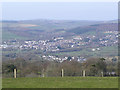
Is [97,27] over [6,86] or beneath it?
→ over

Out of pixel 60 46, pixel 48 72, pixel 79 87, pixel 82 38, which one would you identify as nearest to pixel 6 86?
pixel 79 87

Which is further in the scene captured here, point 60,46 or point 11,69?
point 60,46

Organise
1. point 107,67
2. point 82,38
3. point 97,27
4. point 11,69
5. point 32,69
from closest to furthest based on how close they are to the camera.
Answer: point 11,69
point 107,67
point 32,69
point 82,38
point 97,27

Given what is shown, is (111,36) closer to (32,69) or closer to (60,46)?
(60,46)

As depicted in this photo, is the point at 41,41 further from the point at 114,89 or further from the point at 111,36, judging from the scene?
the point at 114,89

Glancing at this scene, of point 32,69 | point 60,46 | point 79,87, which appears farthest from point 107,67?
point 60,46

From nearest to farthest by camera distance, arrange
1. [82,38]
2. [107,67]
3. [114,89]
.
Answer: [114,89]
[107,67]
[82,38]

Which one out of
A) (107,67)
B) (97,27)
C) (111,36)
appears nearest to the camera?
(107,67)

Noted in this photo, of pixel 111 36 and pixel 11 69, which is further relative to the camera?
pixel 111 36

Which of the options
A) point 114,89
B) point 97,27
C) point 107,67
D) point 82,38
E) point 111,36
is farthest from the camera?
point 97,27
